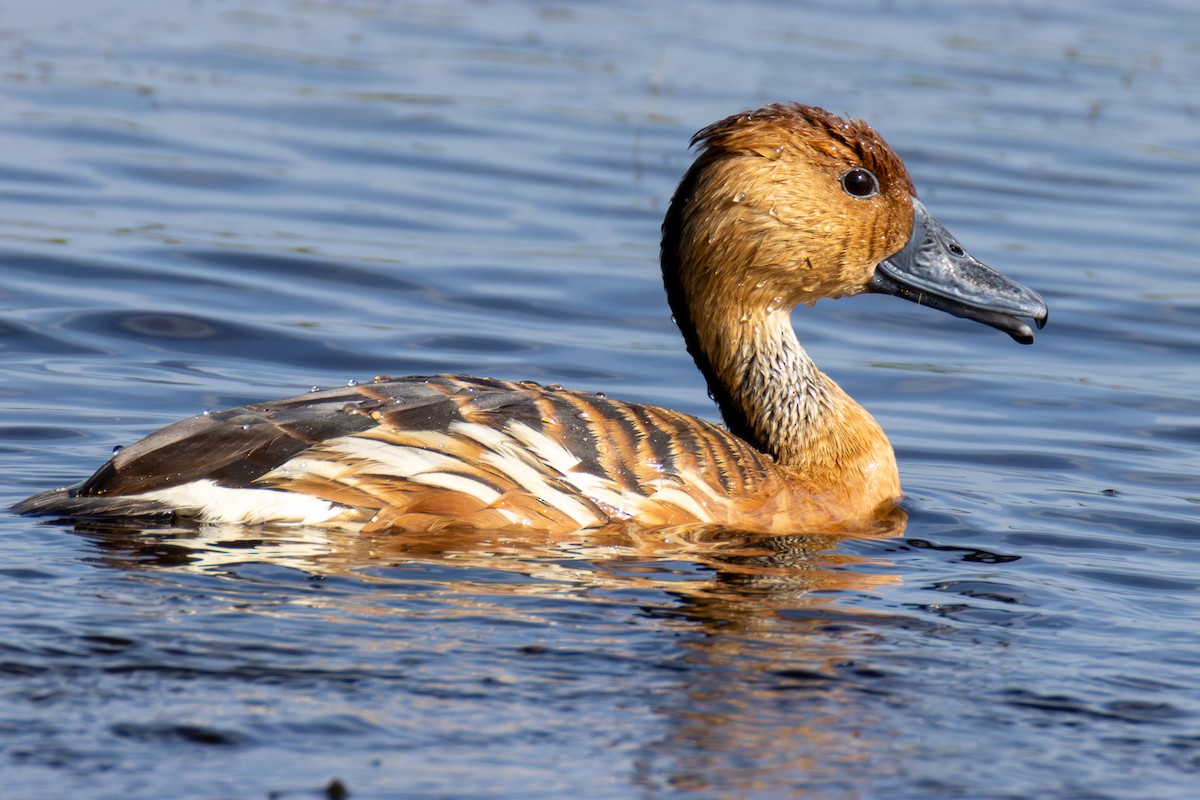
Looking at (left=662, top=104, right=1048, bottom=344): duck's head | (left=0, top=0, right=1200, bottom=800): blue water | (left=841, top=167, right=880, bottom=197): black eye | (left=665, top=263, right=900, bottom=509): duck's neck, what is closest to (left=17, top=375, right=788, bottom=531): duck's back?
(left=0, top=0, right=1200, bottom=800): blue water

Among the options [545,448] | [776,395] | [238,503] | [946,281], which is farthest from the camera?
[946,281]

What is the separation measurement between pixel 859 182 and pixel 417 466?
101 inches

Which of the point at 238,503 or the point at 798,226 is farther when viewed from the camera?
the point at 798,226

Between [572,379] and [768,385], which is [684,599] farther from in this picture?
[572,379]

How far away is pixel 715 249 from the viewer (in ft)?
25.9

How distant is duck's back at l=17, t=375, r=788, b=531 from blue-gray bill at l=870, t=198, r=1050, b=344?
169 cm

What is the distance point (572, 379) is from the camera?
10266 mm

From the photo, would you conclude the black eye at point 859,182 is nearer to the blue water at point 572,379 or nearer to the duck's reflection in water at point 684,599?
the blue water at point 572,379

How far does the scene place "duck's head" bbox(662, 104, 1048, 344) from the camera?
787 cm

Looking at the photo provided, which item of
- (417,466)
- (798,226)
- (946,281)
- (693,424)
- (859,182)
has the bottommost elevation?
(417,466)

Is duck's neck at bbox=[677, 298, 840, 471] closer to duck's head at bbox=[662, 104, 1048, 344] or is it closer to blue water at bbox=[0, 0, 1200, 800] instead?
duck's head at bbox=[662, 104, 1048, 344]

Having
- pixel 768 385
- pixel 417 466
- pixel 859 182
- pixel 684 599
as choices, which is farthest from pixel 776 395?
pixel 417 466

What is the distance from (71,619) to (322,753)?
125 cm

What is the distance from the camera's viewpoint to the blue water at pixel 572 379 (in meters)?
4.99
